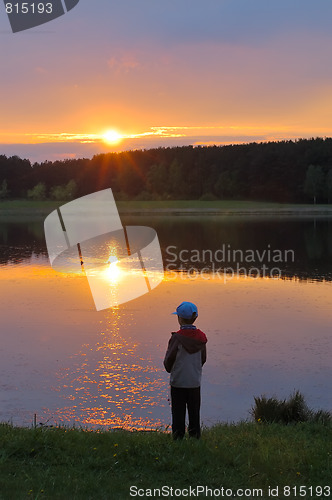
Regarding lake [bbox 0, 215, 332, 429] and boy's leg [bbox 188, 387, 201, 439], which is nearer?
boy's leg [bbox 188, 387, 201, 439]

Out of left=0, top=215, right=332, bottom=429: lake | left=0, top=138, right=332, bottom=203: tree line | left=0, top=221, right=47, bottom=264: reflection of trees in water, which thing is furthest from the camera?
left=0, top=138, right=332, bottom=203: tree line

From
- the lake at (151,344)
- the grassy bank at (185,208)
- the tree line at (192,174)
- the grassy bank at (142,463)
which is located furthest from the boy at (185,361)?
the tree line at (192,174)

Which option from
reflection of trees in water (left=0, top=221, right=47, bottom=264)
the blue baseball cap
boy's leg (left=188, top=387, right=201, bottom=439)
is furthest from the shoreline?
the blue baseball cap

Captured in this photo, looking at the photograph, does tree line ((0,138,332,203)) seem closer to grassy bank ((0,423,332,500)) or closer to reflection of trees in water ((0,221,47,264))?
reflection of trees in water ((0,221,47,264))

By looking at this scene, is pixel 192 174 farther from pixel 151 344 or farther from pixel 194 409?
pixel 194 409

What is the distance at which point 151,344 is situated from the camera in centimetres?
1281

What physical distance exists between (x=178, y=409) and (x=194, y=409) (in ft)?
0.57

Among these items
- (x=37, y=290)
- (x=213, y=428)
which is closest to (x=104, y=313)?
(x=37, y=290)

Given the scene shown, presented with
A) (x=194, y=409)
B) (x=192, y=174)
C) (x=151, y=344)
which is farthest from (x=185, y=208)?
(x=194, y=409)

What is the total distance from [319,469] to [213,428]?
2105mm

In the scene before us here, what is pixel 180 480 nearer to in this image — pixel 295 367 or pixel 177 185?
pixel 295 367

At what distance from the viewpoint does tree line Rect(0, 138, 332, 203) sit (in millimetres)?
124062

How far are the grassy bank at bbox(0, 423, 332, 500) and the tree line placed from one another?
108 m

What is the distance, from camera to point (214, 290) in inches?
791
